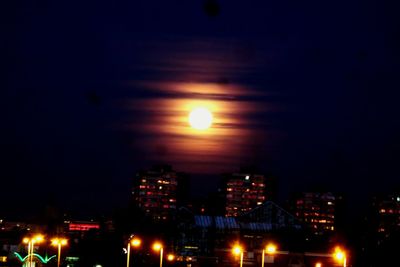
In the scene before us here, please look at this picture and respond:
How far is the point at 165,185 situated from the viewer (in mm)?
113750

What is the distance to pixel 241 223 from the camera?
49.8 meters

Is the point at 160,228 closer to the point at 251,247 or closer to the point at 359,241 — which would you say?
the point at 251,247

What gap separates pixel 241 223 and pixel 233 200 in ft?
220

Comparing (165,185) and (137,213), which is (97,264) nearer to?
(137,213)

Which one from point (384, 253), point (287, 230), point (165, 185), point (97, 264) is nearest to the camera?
point (97, 264)

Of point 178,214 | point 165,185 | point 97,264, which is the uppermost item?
point 165,185

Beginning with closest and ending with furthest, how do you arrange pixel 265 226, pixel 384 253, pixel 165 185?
pixel 384 253
pixel 265 226
pixel 165 185

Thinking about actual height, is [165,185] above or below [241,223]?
above

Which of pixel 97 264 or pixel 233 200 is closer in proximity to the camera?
Result: pixel 97 264

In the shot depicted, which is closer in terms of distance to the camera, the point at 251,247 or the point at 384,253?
the point at 384,253

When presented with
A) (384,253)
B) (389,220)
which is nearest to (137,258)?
(384,253)

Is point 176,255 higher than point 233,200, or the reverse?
point 233,200

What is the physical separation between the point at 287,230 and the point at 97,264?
18.2 metres

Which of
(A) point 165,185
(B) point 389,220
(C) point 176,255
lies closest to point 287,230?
(C) point 176,255
